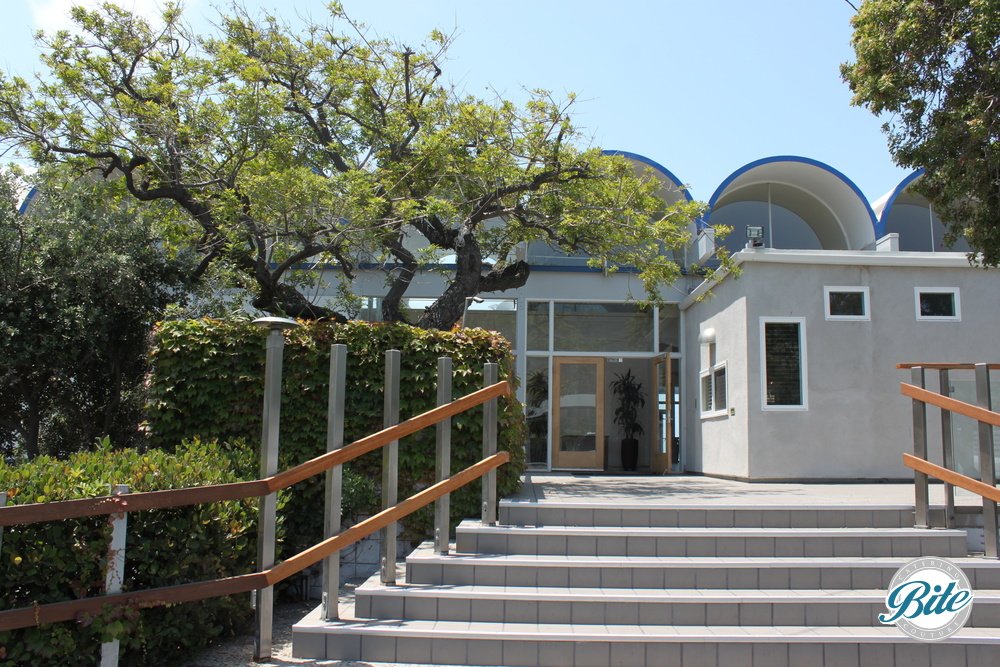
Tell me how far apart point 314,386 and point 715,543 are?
3.65 m

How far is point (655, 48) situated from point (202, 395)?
6320 mm

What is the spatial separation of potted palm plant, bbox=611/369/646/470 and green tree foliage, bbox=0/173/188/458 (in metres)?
8.55

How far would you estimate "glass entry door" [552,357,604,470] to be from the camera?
14.6m

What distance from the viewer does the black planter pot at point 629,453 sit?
49.8 ft

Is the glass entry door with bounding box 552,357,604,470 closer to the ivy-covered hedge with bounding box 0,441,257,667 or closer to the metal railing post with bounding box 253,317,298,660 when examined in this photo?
the ivy-covered hedge with bounding box 0,441,257,667

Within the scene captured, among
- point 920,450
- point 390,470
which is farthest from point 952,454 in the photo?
point 390,470

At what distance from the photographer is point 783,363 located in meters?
11.1

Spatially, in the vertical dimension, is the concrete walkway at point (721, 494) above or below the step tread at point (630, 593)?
above

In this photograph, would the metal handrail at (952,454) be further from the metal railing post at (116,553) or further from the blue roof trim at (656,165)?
the blue roof trim at (656,165)

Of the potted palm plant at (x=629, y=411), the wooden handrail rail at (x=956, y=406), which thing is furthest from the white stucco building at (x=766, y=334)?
the wooden handrail rail at (x=956, y=406)

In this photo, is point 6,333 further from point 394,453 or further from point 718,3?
point 718,3

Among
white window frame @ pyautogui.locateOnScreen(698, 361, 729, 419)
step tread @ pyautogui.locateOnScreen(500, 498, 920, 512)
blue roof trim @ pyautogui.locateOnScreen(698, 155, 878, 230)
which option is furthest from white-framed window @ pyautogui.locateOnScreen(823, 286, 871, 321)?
step tread @ pyautogui.locateOnScreen(500, 498, 920, 512)

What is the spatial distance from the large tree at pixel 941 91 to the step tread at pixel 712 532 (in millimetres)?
3687

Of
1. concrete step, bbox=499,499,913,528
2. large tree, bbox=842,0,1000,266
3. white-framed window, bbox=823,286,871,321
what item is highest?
large tree, bbox=842,0,1000,266
